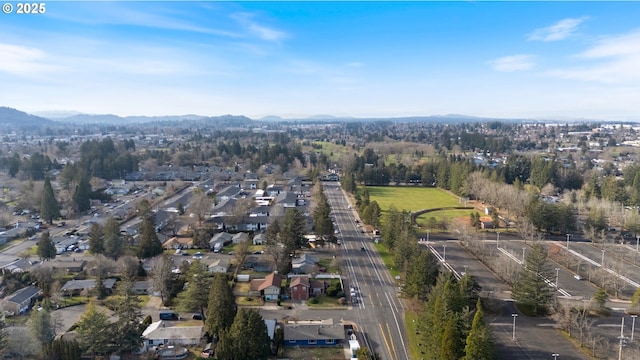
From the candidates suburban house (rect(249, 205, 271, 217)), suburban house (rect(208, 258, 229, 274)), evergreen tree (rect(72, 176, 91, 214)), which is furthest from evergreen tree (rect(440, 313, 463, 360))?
evergreen tree (rect(72, 176, 91, 214))

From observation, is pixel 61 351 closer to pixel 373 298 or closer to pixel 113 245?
pixel 113 245

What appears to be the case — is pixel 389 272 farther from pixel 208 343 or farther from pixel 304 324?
A: pixel 208 343

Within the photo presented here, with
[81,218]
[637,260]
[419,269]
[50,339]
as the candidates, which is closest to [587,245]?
[637,260]

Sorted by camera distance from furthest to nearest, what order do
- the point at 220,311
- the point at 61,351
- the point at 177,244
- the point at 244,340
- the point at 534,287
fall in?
the point at 177,244
the point at 534,287
the point at 220,311
the point at 244,340
the point at 61,351

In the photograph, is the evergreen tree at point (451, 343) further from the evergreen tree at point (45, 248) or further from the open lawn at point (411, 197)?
the open lawn at point (411, 197)

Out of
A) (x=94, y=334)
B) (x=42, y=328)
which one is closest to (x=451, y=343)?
(x=94, y=334)

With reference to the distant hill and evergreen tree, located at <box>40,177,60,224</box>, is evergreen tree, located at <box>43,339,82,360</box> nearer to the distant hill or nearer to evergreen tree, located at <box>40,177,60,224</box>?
evergreen tree, located at <box>40,177,60,224</box>
